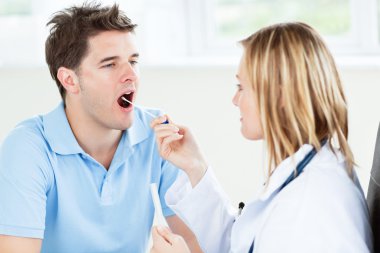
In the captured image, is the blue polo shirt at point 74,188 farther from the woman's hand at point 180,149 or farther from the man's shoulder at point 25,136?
the woman's hand at point 180,149

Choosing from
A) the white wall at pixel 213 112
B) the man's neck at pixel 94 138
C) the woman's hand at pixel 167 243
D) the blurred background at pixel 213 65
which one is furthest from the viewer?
the white wall at pixel 213 112

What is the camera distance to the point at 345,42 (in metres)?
2.89

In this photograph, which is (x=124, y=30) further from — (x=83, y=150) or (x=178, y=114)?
(x=178, y=114)

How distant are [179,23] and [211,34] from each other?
6.2 inches

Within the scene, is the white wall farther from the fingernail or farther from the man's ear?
the fingernail

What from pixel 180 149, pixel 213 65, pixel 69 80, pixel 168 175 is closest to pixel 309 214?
pixel 180 149

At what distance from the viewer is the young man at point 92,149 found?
72.6 inches

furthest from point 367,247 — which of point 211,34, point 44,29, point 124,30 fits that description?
point 44,29

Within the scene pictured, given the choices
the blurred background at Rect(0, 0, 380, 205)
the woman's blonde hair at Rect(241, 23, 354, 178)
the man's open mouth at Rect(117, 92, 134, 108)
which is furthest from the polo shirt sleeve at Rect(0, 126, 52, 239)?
the blurred background at Rect(0, 0, 380, 205)

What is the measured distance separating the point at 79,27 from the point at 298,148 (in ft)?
2.74

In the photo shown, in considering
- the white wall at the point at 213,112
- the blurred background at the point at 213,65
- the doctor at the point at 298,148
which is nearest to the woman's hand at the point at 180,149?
the doctor at the point at 298,148

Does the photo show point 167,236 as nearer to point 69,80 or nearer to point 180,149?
point 180,149

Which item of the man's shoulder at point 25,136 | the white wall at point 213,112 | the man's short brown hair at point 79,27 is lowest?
the white wall at point 213,112

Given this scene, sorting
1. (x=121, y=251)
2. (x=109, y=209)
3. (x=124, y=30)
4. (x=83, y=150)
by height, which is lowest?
(x=121, y=251)
